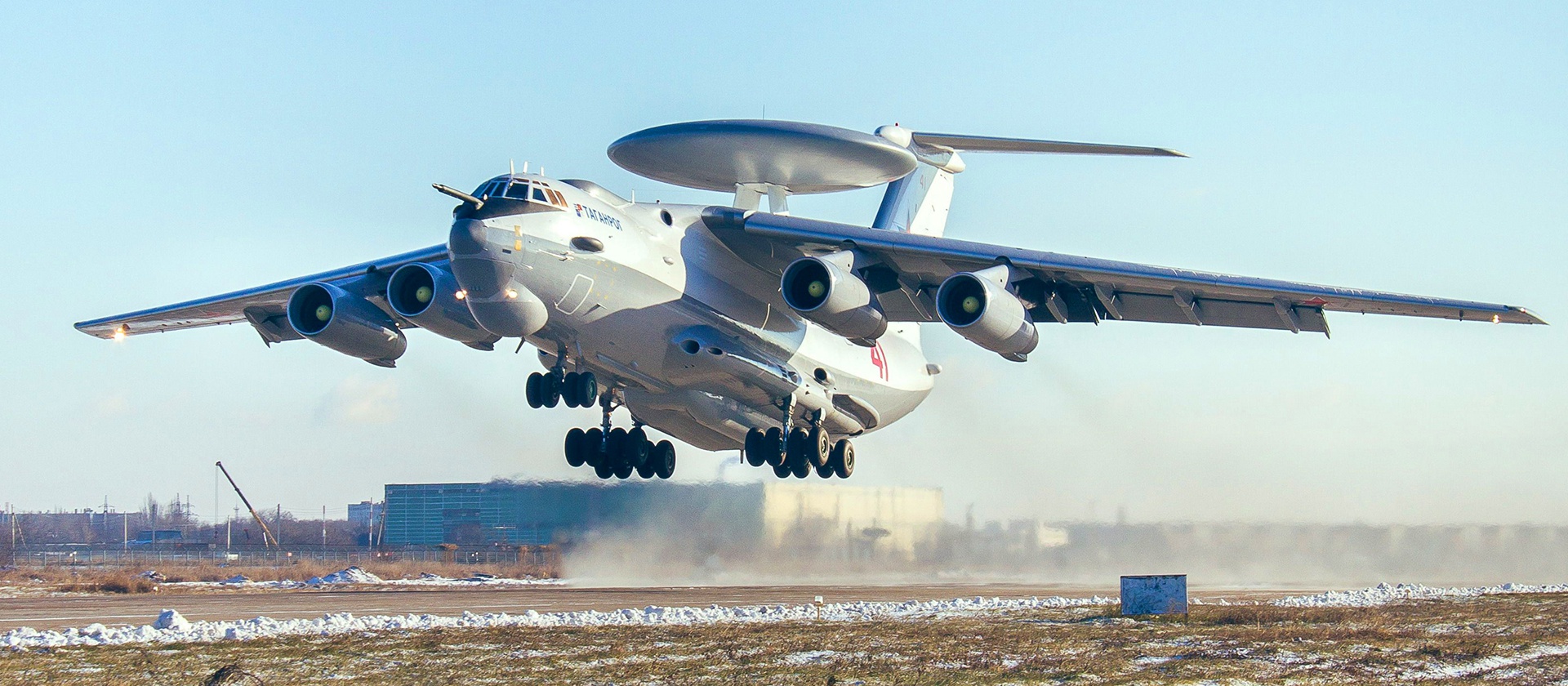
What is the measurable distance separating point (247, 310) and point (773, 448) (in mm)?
7525

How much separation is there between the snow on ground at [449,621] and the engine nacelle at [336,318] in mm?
3717

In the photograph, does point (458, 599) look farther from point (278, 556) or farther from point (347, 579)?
point (278, 556)

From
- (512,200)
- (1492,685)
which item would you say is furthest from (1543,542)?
(512,200)

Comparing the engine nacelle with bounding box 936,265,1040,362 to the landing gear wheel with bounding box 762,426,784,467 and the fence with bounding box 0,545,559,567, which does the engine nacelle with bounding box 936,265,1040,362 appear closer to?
the landing gear wheel with bounding box 762,426,784,467

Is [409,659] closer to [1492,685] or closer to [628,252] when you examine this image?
[628,252]

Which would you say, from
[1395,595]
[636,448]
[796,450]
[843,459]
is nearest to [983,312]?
[796,450]

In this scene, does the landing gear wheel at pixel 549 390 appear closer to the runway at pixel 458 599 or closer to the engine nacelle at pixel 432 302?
the engine nacelle at pixel 432 302

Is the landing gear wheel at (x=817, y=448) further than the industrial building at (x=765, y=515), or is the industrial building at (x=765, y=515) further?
the industrial building at (x=765, y=515)

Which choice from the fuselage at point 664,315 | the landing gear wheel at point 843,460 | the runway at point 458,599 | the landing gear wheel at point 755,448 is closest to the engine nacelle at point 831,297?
the fuselage at point 664,315

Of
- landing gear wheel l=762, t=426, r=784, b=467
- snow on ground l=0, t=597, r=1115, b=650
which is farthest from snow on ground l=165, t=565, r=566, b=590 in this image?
snow on ground l=0, t=597, r=1115, b=650

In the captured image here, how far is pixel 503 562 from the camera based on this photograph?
99.9ft

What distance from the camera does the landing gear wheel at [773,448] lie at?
18203mm

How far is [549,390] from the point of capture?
16031mm

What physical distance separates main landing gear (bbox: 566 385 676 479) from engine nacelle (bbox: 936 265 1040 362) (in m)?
5.49
